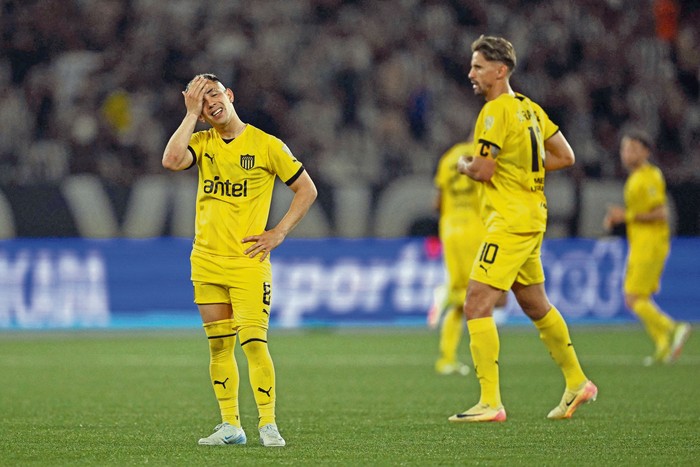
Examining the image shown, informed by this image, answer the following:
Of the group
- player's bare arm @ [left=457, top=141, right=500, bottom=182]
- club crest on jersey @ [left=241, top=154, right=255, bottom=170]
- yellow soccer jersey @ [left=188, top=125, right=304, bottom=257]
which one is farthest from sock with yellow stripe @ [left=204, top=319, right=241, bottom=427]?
player's bare arm @ [left=457, top=141, right=500, bottom=182]

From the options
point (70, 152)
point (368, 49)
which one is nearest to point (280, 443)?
point (70, 152)

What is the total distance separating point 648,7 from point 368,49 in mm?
4776

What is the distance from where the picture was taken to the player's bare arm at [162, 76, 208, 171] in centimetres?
666

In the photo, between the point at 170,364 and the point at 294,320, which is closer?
the point at 170,364

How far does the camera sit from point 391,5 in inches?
821

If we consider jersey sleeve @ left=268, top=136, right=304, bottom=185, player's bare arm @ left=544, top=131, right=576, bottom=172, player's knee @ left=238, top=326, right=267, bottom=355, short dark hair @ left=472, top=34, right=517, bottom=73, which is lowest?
player's knee @ left=238, top=326, right=267, bottom=355

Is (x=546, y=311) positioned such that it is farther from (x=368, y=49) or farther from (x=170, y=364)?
(x=368, y=49)

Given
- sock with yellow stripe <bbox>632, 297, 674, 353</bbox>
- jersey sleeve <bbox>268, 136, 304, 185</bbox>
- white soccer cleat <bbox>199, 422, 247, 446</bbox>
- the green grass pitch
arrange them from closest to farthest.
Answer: the green grass pitch, white soccer cleat <bbox>199, 422, 247, 446</bbox>, jersey sleeve <bbox>268, 136, 304, 185</bbox>, sock with yellow stripe <bbox>632, 297, 674, 353</bbox>

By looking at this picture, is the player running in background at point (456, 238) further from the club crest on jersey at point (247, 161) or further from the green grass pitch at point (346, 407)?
the club crest on jersey at point (247, 161)

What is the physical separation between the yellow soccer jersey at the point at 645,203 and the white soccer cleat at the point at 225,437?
7.35 metres

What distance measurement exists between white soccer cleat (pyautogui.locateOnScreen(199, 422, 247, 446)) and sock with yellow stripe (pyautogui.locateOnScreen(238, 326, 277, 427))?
0.20 meters

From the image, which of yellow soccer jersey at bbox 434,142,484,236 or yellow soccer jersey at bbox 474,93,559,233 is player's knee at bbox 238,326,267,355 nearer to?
yellow soccer jersey at bbox 474,93,559,233

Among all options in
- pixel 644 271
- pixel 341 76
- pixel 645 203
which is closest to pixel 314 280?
pixel 341 76

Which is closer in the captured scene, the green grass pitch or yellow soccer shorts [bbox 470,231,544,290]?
the green grass pitch
